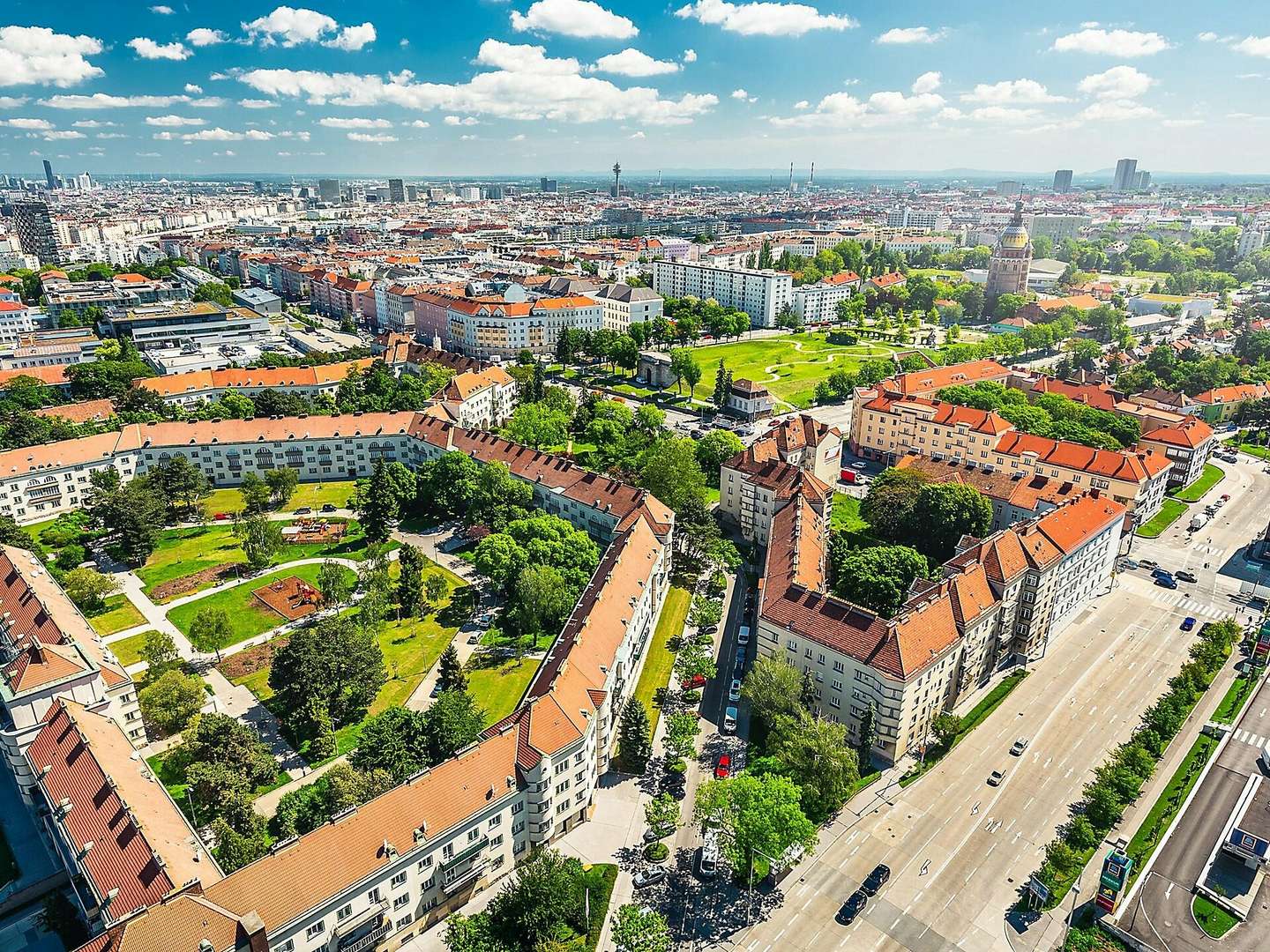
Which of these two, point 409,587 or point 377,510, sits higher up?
point 377,510

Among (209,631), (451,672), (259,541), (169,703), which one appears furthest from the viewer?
(259,541)

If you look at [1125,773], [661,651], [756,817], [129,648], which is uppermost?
[756,817]

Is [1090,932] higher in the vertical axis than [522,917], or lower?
lower

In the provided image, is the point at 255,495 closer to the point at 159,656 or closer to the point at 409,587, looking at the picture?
the point at 409,587

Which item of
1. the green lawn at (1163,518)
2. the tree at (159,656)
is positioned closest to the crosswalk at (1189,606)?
the green lawn at (1163,518)

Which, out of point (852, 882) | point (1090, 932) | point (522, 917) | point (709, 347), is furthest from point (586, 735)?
point (709, 347)

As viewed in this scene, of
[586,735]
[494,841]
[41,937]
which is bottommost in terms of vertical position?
[41,937]

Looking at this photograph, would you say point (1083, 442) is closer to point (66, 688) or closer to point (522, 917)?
point (522, 917)

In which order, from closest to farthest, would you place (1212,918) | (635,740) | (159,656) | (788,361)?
(1212,918) → (635,740) → (159,656) → (788,361)

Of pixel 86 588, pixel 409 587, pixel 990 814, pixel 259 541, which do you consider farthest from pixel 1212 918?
pixel 86 588
